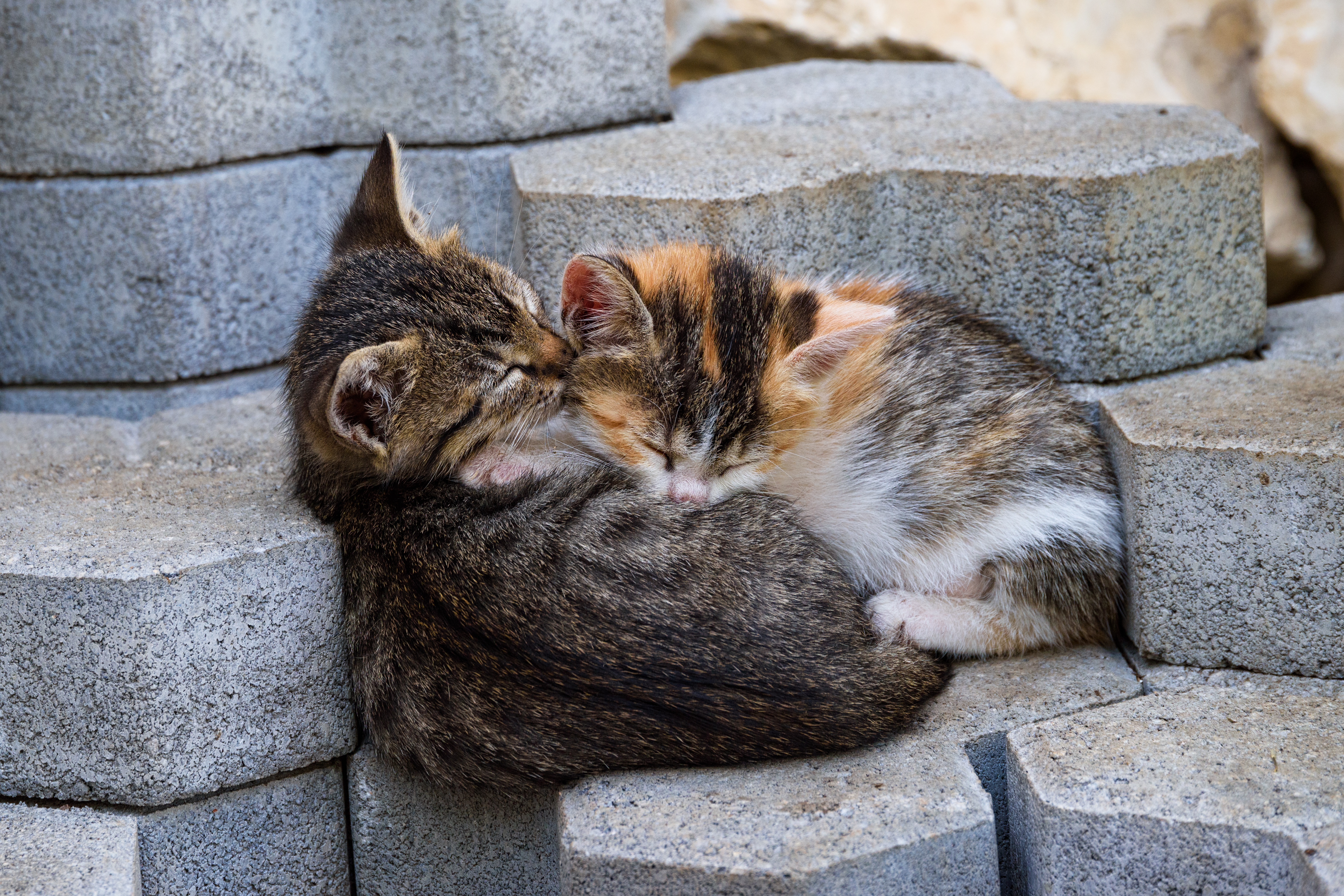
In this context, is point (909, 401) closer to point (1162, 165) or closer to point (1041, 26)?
point (1162, 165)

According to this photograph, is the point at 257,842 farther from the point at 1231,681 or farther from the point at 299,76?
the point at 299,76

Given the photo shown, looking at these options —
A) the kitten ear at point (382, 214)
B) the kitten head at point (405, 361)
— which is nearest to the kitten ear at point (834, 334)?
the kitten head at point (405, 361)

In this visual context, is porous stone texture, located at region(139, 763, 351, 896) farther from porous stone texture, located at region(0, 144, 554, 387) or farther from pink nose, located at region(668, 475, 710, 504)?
porous stone texture, located at region(0, 144, 554, 387)

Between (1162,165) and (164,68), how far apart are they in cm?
303

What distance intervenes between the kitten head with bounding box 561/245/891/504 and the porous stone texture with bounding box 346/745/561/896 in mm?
882

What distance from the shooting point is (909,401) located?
3.23 meters

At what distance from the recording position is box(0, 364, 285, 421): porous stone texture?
14.4ft

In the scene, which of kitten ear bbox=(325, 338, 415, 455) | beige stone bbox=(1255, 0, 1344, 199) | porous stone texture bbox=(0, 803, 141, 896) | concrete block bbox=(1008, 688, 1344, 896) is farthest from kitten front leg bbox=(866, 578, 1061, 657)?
beige stone bbox=(1255, 0, 1344, 199)

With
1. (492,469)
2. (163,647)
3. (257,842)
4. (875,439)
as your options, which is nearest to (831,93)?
(875,439)

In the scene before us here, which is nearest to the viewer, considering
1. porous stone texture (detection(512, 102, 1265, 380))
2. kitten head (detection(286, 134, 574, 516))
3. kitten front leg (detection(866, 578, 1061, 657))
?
kitten head (detection(286, 134, 574, 516))

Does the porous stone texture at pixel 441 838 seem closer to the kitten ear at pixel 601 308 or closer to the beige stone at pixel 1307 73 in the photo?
the kitten ear at pixel 601 308

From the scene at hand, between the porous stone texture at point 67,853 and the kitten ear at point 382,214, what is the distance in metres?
1.46

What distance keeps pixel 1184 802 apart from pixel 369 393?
189 centimetres

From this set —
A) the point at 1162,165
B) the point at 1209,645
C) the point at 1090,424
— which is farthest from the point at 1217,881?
the point at 1162,165
